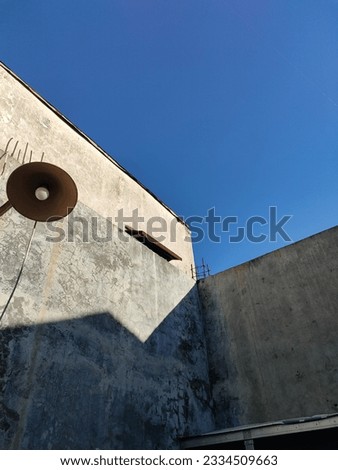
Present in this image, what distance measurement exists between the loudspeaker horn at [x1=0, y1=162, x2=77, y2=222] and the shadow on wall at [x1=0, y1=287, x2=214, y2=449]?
234 centimetres

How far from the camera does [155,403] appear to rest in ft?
24.6

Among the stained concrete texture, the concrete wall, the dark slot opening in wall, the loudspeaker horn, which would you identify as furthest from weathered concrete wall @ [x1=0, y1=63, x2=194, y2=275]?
the loudspeaker horn

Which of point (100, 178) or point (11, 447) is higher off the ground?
point (100, 178)

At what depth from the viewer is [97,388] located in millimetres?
6539

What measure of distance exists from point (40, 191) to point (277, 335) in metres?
7.18

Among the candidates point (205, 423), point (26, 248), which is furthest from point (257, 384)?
point (26, 248)

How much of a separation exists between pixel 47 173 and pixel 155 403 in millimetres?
5552

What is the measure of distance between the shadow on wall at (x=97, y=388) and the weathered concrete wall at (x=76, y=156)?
460cm

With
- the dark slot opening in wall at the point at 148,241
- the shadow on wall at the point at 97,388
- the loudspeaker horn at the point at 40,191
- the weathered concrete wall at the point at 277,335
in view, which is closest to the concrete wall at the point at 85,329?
the shadow on wall at the point at 97,388

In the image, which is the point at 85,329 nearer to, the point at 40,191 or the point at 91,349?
the point at 91,349

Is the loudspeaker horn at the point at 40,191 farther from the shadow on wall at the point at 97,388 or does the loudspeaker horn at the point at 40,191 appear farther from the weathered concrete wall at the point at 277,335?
the weathered concrete wall at the point at 277,335

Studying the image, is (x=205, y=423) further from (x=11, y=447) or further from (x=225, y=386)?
(x=11, y=447)

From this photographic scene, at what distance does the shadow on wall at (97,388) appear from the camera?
5.41 m

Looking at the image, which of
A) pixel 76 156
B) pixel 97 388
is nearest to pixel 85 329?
pixel 97 388
